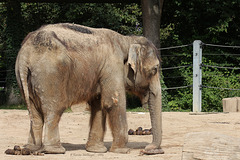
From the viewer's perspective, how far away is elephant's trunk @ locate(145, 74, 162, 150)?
6953 mm

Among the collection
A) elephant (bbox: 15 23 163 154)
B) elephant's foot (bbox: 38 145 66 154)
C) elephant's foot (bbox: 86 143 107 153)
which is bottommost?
elephant's foot (bbox: 86 143 107 153)

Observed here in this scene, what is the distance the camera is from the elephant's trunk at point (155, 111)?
6953 millimetres

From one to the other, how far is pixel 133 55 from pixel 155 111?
0.89m

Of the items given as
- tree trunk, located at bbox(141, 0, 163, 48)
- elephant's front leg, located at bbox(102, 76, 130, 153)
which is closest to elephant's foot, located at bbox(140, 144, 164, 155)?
elephant's front leg, located at bbox(102, 76, 130, 153)

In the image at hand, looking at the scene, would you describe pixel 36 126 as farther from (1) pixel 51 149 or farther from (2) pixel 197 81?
(2) pixel 197 81

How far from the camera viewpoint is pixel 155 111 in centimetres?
716

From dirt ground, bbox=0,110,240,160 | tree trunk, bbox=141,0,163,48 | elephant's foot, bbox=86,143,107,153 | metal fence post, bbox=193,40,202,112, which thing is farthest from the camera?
tree trunk, bbox=141,0,163,48

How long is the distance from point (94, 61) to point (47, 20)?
14009 millimetres

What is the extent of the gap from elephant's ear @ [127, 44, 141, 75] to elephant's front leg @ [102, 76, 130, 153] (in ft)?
1.07

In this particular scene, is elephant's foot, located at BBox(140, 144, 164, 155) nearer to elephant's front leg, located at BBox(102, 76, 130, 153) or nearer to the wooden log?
elephant's front leg, located at BBox(102, 76, 130, 153)

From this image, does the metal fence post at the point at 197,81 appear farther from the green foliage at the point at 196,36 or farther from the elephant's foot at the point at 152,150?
the elephant's foot at the point at 152,150

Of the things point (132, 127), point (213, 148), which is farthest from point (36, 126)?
point (132, 127)

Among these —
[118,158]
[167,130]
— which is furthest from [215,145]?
[167,130]

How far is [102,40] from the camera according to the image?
7129 mm
